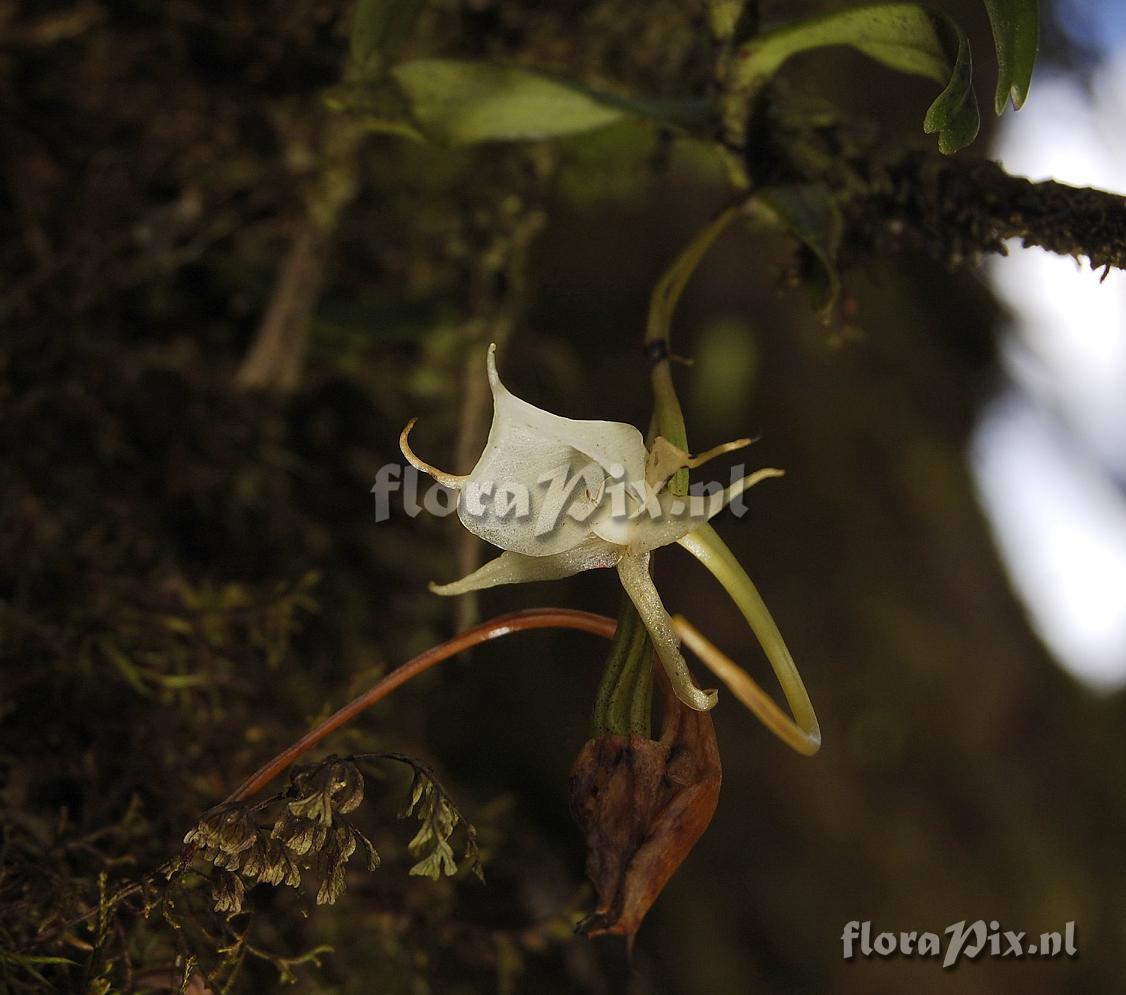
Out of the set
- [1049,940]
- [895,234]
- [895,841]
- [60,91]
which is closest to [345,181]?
[60,91]

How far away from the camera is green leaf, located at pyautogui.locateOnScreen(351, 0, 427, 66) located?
69 cm

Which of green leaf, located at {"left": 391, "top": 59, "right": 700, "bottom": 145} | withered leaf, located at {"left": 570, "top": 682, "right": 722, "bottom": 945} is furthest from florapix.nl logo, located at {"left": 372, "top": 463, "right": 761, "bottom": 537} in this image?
green leaf, located at {"left": 391, "top": 59, "right": 700, "bottom": 145}

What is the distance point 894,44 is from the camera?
0.61 metres

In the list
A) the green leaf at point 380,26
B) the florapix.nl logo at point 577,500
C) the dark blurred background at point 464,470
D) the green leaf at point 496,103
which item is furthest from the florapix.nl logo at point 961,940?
the green leaf at point 380,26

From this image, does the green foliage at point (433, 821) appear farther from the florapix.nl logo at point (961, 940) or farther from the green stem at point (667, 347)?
the florapix.nl logo at point (961, 940)

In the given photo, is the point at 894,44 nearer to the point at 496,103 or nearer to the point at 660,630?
the point at 496,103

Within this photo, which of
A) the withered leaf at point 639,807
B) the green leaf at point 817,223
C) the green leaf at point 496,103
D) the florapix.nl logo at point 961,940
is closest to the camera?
the withered leaf at point 639,807

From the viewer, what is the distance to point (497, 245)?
963 mm

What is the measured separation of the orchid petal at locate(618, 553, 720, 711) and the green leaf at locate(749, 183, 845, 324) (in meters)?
0.25

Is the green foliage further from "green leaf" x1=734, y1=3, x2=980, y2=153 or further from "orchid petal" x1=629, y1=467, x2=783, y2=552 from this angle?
"green leaf" x1=734, y1=3, x2=980, y2=153

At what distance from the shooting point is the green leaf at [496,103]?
71 cm

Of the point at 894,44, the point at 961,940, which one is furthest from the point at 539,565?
the point at 961,940

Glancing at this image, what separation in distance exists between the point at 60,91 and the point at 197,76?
13cm

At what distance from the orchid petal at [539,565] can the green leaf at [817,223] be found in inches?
9.7
